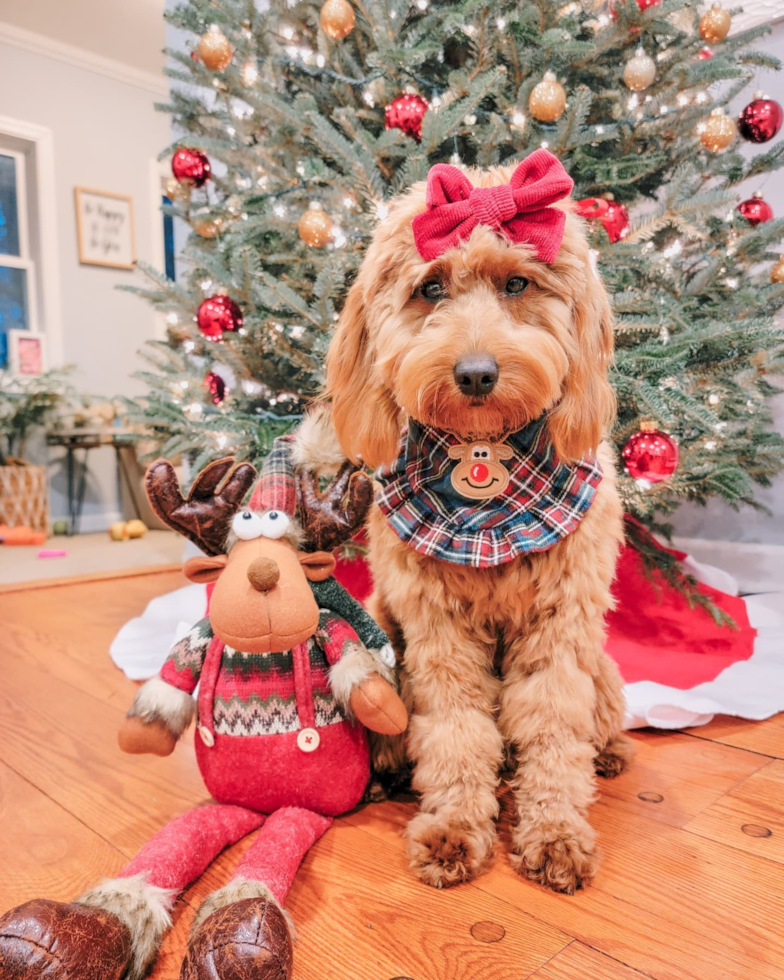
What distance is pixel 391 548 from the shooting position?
121 cm

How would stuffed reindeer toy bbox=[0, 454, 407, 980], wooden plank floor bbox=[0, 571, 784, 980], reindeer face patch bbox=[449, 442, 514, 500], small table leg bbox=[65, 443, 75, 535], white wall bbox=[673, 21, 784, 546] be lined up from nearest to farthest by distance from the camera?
wooden plank floor bbox=[0, 571, 784, 980], stuffed reindeer toy bbox=[0, 454, 407, 980], reindeer face patch bbox=[449, 442, 514, 500], white wall bbox=[673, 21, 784, 546], small table leg bbox=[65, 443, 75, 535]

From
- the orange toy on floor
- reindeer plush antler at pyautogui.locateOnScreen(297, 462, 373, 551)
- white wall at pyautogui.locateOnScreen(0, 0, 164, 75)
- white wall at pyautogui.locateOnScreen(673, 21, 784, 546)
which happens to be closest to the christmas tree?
white wall at pyautogui.locateOnScreen(673, 21, 784, 546)

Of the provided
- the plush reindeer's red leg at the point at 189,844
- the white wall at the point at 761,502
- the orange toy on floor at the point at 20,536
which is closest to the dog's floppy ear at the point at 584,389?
the plush reindeer's red leg at the point at 189,844

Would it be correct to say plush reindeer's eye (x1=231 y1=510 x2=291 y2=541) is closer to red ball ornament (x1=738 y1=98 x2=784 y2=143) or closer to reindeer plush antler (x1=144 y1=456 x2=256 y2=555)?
reindeer plush antler (x1=144 y1=456 x2=256 y2=555)

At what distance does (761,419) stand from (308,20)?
185cm

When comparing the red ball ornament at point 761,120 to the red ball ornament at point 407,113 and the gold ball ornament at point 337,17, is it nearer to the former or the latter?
the red ball ornament at point 407,113

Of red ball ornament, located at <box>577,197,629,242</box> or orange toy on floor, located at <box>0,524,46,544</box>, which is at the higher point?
red ball ornament, located at <box>577,197,629,242</box>

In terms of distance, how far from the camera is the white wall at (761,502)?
2494 mm

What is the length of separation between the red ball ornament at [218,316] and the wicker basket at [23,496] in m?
3.54

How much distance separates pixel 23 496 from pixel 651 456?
4.54m

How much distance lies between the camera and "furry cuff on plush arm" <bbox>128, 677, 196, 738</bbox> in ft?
3.51

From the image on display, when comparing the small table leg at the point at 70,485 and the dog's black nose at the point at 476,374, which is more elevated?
the dog's black nose at the point at 476,374

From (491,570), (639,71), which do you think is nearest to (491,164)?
(639,71)

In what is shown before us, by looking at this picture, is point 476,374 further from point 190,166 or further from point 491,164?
point 190,166
